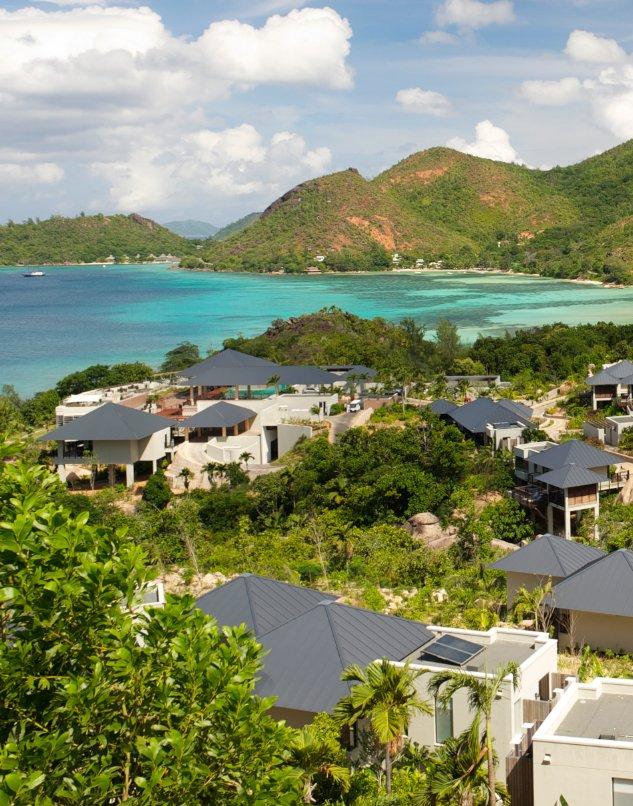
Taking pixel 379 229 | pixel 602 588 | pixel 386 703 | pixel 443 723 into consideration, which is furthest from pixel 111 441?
pixel 379 229

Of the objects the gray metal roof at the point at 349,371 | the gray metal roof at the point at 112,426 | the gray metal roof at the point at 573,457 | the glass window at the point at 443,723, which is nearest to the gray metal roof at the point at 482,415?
the gray metal roof at the point at 573,457

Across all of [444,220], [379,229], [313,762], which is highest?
[444,220]

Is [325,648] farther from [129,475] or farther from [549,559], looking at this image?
[129,475]

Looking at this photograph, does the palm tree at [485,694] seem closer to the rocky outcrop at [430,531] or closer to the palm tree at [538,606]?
the palm tree at [538,606]

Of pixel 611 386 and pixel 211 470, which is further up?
pixel 611 386

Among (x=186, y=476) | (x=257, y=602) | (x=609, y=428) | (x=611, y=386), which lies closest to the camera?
(x=257, y=602)
